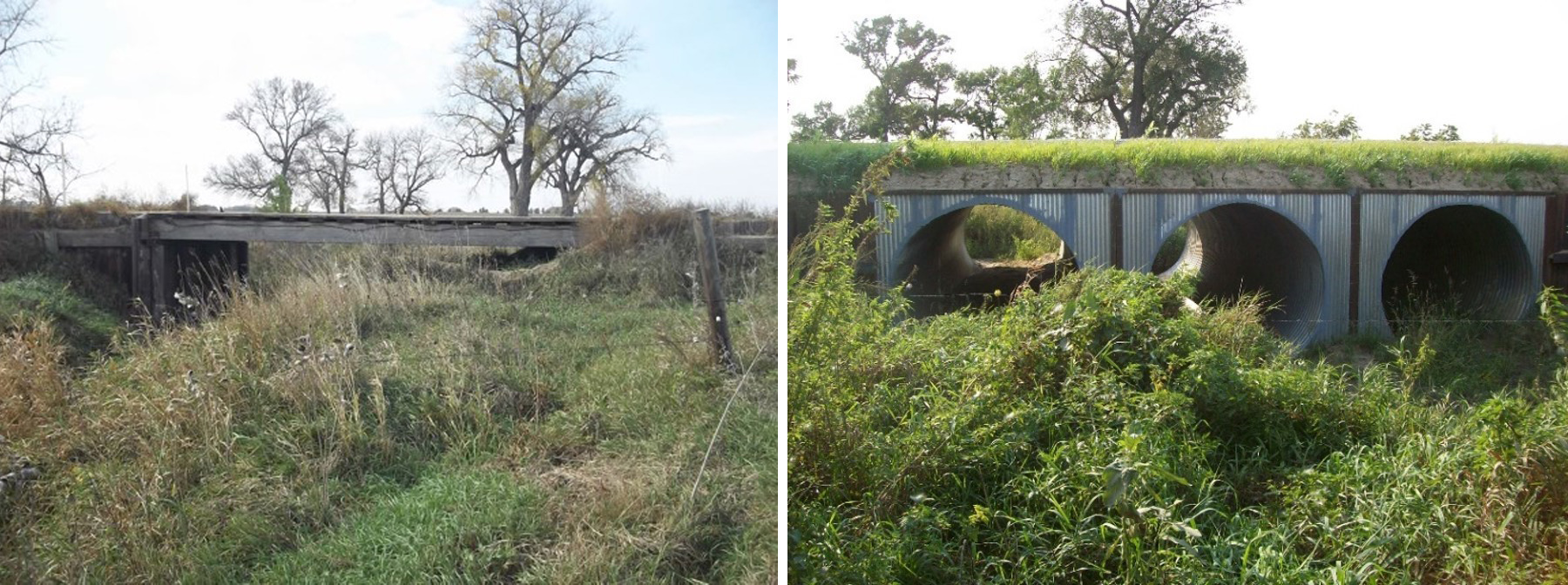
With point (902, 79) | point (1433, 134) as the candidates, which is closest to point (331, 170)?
point (902, 79)

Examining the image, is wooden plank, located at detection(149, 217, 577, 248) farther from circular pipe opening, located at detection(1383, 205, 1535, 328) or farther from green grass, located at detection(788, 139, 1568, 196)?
circular pipe opening, located at detection(1383, 205, 1535, 328)

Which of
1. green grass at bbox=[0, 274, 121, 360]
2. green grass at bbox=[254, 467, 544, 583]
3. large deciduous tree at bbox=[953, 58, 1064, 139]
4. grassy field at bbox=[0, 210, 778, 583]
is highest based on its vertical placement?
large deciduous tree at bbox=[953, 58, 1064, 139]

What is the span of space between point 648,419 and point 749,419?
0.27m

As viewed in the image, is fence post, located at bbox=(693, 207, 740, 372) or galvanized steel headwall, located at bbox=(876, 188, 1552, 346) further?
fence post, located at bbox=(693, 207, 740, 372)

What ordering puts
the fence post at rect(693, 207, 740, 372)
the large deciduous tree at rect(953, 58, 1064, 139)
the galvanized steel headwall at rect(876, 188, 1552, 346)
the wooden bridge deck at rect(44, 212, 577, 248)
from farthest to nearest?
the fence post at rect(693, 207, 740, 372) < the large deciduous tree at rect(953, 58, 1064, 139) < the galvanized steel headwall at rect(876, 188, 1552, 346) < the wooden bridge deck at rect(44, 212, 577, 248)

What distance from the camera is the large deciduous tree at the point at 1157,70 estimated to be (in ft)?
9.19

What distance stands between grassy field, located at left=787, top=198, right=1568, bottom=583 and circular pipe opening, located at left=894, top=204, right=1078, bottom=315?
0.06 m

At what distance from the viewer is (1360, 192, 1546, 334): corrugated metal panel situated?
2.74m

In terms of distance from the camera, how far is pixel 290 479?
2.35 m

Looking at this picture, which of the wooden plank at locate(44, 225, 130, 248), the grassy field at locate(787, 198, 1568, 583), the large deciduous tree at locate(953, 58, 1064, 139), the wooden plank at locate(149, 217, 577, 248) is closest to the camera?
the wooden plank at locate(44, 225, 130, 248)

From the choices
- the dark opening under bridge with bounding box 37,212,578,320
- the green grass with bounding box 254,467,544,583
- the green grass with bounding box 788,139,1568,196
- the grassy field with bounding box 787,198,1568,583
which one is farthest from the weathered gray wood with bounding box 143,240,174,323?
the green grass with bounding box 788,139,1568,196

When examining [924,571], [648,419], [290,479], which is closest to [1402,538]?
[924,571]

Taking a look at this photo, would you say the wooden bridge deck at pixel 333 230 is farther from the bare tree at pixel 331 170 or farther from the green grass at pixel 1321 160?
the green grass at pixel 1321 160

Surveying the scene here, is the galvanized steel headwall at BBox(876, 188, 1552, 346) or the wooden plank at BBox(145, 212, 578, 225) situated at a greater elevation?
the wooden plank at BBox(145, 212, 578, 225)
